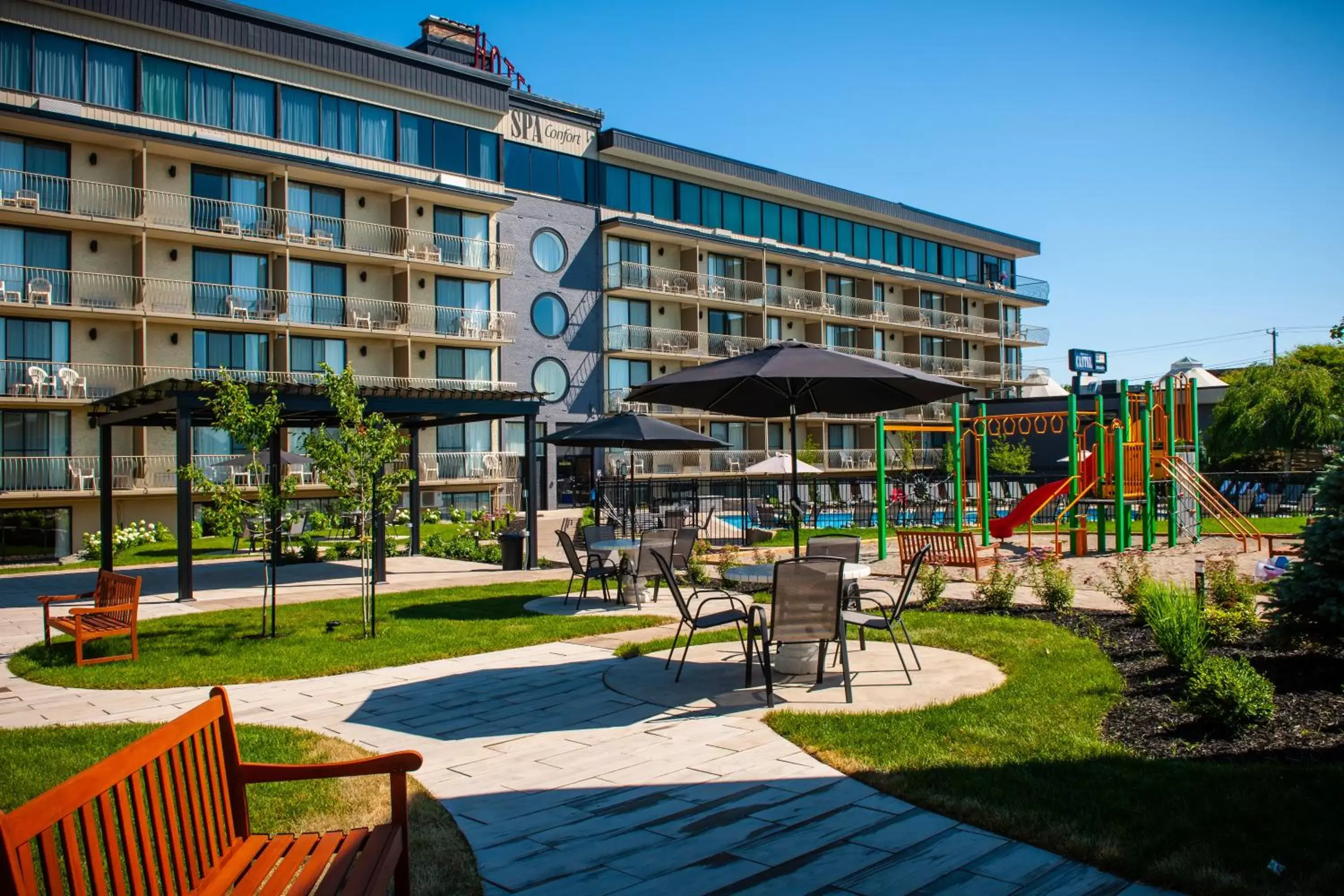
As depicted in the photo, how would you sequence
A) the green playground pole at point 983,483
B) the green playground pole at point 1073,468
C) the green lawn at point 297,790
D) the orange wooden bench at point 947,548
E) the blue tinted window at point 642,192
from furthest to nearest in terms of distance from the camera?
the blue tinted window at point 642,192
the green playground pole at point 983,483
the green playground pole at point 1073,468
the orange wooden bench at point 947,548
the green lawn at point 297,790

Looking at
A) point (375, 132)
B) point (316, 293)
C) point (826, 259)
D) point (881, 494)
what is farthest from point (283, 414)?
point (826, 259)

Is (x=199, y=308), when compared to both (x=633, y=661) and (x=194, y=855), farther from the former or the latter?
(x=194, y=855)

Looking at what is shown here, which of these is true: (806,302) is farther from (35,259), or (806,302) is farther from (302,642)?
(302,642)

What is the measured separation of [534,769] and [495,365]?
32.0 meters

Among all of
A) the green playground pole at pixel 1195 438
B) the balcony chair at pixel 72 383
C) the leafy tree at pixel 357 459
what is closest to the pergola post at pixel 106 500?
the leafy tree at pixel 357 459

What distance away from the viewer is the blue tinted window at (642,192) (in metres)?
42.1

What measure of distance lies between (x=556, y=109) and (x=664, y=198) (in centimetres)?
631

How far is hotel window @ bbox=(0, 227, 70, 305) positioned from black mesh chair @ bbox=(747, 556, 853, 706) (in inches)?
1078

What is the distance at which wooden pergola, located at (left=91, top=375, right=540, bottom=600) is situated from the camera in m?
15.2

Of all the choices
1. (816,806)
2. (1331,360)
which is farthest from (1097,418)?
(1331,360)

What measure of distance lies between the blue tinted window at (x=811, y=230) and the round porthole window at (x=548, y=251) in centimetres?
1482

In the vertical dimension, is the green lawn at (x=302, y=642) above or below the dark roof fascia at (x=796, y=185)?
below

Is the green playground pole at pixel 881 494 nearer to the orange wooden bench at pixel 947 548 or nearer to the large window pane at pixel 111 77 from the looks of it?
the orange wooden bench at pixel 947 548

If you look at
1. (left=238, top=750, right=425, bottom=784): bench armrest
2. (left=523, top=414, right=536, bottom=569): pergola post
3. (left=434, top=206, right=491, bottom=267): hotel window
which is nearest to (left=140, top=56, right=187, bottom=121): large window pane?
(left=434, top=206, right=491, bottom=267): hotel window
